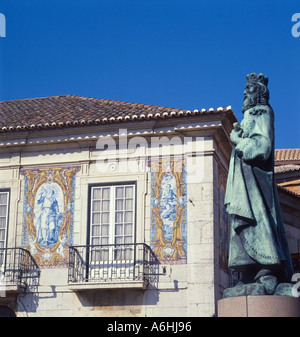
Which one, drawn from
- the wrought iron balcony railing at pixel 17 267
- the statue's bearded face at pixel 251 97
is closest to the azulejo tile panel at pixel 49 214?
the wrought iron balcony railing at pixel 17 267

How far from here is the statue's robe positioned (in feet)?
26.8

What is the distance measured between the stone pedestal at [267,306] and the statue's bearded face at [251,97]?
96.7 inches

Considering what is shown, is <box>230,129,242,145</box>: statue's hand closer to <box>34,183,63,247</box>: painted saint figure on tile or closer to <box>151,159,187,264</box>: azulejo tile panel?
<box>151,159,187,264</box>: azulejo tile panel

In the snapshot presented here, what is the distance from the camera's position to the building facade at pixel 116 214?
14289mm

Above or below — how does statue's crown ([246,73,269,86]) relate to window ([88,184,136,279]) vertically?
above

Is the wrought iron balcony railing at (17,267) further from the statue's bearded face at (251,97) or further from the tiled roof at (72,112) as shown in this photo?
the statue's bearded face at (251,97)

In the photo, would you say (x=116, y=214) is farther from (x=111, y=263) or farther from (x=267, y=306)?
(x=267, y=306)

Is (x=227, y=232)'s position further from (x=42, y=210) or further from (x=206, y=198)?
(x=42, y=210)

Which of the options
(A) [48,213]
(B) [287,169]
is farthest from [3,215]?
(B) [287,169]

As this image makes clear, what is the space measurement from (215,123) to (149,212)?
2.37 metres

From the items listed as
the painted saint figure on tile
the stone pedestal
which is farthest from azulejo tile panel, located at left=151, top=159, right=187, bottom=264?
the stone pedestal

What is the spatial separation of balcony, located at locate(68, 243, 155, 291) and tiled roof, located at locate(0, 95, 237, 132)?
2.80 metres

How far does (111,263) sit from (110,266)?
0.07 metres
